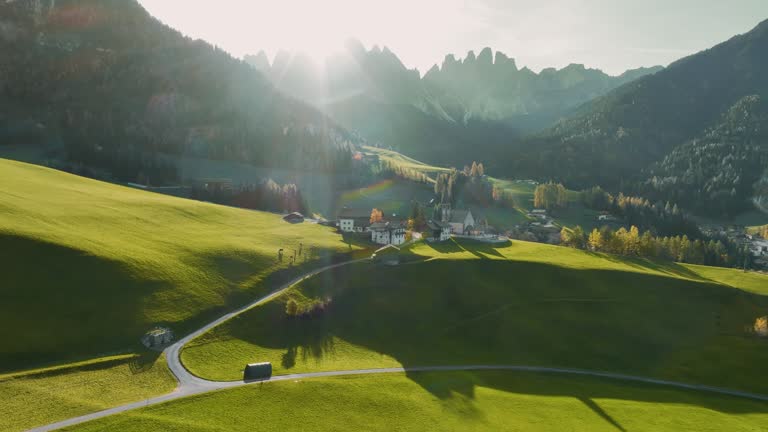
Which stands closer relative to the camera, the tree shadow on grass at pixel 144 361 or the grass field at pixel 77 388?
the grass field at pixel 77 388

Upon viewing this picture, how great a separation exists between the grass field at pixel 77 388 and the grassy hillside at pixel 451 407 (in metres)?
4.13

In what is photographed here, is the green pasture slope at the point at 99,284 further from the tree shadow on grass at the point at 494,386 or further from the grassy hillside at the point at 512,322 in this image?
the tree shadow on grass at the point at 494,386

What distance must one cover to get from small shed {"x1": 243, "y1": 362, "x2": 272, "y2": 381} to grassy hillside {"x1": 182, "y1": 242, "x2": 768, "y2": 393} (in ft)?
6.77

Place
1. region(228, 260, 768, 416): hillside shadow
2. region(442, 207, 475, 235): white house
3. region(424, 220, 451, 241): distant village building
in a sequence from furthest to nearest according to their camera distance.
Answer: region(442, 207, 475, 235): white house < region(424, 220, 451, 241): distant village building < region(228, 260, 768, 416): hillside shadow

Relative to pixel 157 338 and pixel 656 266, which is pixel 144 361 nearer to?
pixel 157 338

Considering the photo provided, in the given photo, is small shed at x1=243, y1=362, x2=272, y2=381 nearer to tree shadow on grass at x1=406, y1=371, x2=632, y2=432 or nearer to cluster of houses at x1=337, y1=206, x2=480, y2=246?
tree shadow on grass at x1=406, y1=371, x2=632, y2=432

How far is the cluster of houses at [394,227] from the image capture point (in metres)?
130

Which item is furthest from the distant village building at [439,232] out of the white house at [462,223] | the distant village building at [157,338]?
the distant village building at [157,338]

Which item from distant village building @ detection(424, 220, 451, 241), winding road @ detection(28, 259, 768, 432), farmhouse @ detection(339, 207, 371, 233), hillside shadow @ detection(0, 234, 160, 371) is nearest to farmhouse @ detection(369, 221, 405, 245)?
distant village building @ detection(424, 220, 451, 241)

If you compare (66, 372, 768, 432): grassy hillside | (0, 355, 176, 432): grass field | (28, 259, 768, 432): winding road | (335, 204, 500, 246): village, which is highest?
(335, 204, 500, 246): village

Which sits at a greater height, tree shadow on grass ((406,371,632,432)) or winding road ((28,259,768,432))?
winding road ((28,259,768,432))

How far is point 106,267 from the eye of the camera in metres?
72.6

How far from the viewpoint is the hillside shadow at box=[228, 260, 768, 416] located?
72.0 metres

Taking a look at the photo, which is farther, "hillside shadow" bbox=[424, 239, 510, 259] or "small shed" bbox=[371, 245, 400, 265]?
"hillside shadow" bbox=[424, 239, 510, 259]
